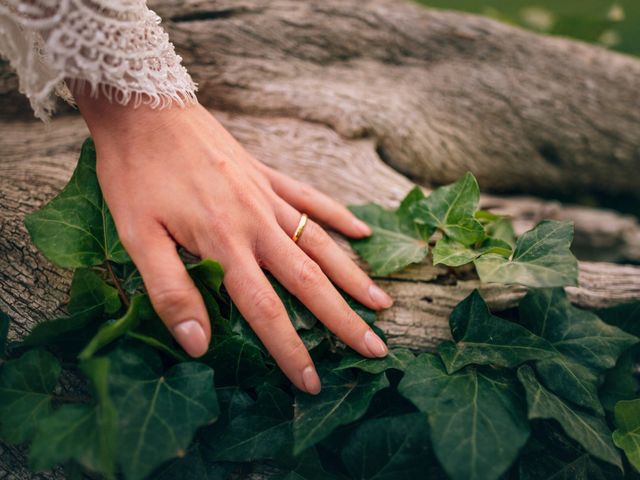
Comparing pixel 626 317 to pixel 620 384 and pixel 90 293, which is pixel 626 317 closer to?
pixel 620 384

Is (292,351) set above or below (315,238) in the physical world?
below

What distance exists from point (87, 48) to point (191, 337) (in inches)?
36.9

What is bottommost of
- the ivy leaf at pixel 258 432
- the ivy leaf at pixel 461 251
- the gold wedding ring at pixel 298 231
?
the ivy leaf at pixel 258 432

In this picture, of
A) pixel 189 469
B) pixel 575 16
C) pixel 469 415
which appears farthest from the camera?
pixel 575 16

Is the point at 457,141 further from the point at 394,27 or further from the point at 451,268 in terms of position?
the point at 451,268

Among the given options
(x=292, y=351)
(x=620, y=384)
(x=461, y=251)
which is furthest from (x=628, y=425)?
(x=292, y=351)

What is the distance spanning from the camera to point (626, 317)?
6.04 ft

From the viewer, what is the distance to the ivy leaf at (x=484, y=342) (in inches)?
58.1

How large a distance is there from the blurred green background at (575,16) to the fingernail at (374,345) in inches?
144

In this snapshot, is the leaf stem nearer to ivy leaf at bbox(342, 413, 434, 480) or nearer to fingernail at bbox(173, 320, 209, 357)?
fingernail at bbox(173, 320, 209, 357)

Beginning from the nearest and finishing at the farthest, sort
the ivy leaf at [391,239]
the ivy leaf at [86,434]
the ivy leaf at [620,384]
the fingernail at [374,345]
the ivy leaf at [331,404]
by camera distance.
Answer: the ivy leaf at [86,434] < the ivy leaf at [331,404] < the fingernail at [374,345] < the ivy leaf at [620,384] < the ivy leaf at [391,239]

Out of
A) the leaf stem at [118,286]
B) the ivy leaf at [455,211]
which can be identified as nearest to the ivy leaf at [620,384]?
the ivy leaf at [455,211]

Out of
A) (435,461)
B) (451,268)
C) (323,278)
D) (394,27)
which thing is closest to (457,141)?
(394,27)

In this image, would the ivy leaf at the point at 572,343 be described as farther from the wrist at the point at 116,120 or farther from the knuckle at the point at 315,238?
the wrist at the point at 116,120
